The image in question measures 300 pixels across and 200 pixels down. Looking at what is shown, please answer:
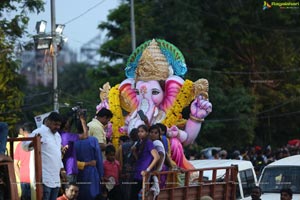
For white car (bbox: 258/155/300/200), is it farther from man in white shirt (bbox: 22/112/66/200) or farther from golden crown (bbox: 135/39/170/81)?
man in white shirt (bbox: 22/112/66/200)

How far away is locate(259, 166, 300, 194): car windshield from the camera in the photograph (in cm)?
1583

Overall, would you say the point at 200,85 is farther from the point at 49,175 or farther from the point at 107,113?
the point at 49,175

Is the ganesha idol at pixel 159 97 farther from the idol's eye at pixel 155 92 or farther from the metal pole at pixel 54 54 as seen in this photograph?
the metal pole at pixel 54 54

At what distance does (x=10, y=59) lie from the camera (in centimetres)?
2312

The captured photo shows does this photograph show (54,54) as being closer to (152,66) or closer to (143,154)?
(152,66)

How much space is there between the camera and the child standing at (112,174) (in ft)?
37.9

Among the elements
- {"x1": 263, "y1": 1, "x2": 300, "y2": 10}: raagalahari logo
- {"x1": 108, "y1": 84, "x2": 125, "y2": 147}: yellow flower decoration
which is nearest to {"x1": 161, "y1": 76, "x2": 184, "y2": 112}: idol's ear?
{"x1": 108, "y1": 84, "x2": 125, "y2": 147}: yellow flower decoration

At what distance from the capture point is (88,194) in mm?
11344

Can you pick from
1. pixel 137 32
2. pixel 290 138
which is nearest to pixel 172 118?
pixel 137 32

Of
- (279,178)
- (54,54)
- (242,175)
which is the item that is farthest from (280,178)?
(54,54)

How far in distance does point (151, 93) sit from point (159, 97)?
153 millimetres

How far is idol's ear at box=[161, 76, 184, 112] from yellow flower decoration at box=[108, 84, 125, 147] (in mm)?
774

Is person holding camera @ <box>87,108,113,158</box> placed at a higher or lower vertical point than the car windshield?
higher

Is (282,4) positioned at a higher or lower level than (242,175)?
higher
